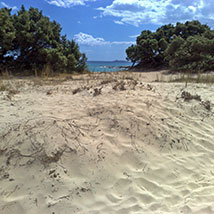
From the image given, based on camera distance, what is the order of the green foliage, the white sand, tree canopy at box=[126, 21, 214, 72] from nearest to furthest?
1. the white sand
2. the green foliage
3. tree canopy at box=[126, 21, 214, 72]

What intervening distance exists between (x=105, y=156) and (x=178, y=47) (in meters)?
13.0

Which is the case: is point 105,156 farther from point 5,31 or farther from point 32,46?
point 32,46

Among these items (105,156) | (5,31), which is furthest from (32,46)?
(105,156)

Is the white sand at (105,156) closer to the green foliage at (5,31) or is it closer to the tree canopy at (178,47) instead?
the green foliage at (5,31)

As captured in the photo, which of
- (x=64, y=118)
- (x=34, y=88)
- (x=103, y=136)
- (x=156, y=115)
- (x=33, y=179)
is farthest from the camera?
(x=34, y=88)

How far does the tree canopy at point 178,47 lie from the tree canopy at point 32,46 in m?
7.59

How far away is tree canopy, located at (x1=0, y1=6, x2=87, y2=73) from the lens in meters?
9.95

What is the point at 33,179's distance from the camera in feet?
7.92

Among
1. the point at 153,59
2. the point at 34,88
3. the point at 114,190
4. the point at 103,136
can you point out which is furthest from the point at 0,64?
the point at 153,59

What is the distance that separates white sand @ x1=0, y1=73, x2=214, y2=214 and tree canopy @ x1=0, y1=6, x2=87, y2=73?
6.94 metres

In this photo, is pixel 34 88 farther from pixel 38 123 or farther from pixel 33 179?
pixel 33 179

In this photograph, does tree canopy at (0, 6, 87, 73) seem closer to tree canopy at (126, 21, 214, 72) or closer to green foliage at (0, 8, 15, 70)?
green foliage at (0, 8, 15, 70)

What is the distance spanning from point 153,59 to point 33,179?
57.8 ft

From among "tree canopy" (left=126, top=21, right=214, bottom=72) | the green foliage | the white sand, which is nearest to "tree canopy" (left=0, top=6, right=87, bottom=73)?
the green foliage
